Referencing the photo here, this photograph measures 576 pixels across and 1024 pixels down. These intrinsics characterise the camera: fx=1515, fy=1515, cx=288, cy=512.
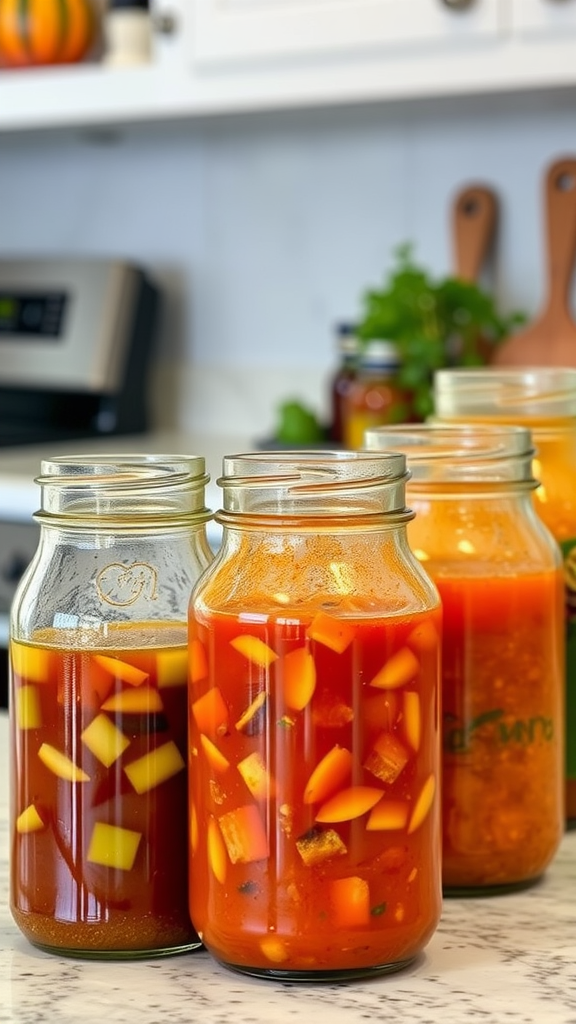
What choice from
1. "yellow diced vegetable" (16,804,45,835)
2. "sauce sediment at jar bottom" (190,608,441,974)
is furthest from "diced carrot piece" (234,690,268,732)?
"yellow diced vegetable" (16,804,45,835)

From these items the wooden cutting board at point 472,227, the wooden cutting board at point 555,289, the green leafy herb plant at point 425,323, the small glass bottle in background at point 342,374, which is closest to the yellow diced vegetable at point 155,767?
the green leafy herb plant at point 425,323

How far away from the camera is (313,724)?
63cm

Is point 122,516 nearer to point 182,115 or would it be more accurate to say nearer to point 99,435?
point 182,115

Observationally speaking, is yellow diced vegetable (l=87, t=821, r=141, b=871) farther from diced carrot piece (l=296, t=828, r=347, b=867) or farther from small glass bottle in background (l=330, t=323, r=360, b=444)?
small glass bottle in background (l=330, t=323, r=360, b=444)

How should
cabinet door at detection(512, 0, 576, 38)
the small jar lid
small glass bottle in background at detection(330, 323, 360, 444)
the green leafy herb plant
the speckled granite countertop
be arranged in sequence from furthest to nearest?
small glass bottle in background at detection(330, 323, 360, 444), the green leafy herb plant, cabinet door at detection(512, 0, 576, 38), the small jar lid, the speckled granite countertop

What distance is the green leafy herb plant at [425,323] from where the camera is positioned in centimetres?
206

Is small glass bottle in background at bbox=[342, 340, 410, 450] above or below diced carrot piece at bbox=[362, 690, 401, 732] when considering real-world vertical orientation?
above

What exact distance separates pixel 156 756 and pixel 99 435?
6.52 feet

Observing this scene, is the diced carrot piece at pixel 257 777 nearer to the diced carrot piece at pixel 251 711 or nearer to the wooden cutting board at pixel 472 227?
the diced carrot piece at pixel 251 711

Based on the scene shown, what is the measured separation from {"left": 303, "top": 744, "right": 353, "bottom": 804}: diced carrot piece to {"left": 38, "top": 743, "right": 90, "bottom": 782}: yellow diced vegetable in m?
0.11

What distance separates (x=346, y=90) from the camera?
2014mm

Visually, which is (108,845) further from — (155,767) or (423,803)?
(423,803)

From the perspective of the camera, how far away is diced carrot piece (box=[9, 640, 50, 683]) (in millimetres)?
673

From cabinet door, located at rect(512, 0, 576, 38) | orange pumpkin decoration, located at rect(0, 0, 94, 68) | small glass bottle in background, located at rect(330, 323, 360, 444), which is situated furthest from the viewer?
orange pumpkin decoration, located at rect(0, 0, 94, 68)
